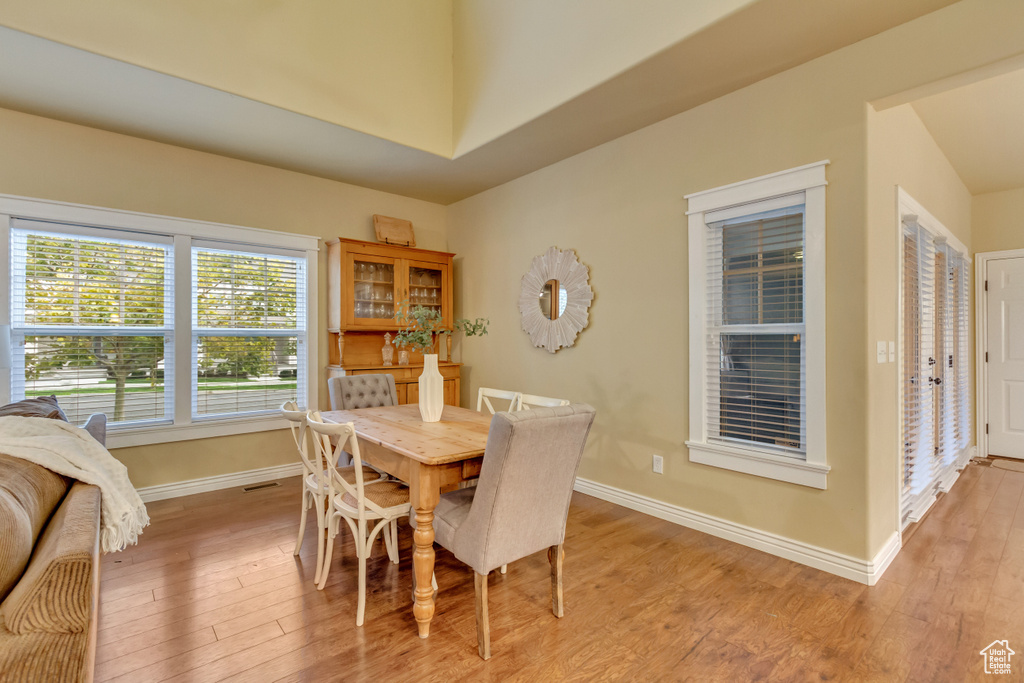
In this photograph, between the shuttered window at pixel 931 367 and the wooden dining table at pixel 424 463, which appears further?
the shuttered window at pixel 931 367

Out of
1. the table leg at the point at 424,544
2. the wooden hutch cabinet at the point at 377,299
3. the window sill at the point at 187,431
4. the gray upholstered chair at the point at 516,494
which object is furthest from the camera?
the wooden hutch cabinet at the point at 377,299

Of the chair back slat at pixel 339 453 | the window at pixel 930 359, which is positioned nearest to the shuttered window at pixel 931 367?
the window at pixel 930 359

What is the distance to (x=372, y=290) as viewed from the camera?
451 centimetres

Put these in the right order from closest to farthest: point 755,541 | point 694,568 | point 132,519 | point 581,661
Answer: point 132,519, point 581,661, point 694,568, point 755,541

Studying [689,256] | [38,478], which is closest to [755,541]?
[689,256]

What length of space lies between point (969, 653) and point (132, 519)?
3.11 metres

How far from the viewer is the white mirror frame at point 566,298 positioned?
149 inches

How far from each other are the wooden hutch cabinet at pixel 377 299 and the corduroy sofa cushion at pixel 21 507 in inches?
109

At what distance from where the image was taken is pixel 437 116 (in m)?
3.83

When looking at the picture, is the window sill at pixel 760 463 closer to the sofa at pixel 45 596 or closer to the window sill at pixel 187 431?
the sofa at pixel 45 596

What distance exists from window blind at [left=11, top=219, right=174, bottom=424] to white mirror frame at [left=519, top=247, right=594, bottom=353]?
2.86 meters

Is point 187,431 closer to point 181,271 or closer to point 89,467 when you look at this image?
point 181,271

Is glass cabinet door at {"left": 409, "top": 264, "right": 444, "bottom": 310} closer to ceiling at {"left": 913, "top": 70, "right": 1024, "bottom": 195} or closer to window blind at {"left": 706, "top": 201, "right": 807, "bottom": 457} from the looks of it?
window blind at {"left": 706, "top": 201, "right": 807, "bottom": 457}

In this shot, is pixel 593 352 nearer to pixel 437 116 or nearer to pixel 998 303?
pixel 437 116
